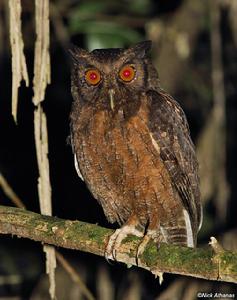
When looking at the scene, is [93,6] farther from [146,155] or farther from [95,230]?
[95,230]

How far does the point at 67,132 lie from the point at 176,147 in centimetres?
211

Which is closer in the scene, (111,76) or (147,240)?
(147,240)

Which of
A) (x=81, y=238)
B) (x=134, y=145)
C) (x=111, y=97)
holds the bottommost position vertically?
(x=81, y=238)

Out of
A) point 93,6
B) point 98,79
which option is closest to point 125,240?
point 98,79

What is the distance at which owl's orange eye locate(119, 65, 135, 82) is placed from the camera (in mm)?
4266

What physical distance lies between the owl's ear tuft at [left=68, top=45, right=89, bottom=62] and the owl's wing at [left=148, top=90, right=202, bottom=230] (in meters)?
0.49

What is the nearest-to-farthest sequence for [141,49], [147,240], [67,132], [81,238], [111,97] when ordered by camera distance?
1. [81,238]
2. [147,240]
3. [111,97]
4. [141,49]
5. [67,132]

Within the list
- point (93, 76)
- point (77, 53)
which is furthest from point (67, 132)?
point (93, 76)

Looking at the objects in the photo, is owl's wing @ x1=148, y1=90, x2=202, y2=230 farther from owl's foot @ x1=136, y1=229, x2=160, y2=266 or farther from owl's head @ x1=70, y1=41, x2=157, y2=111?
owl's foot @ x1=136, y1=229, x2=160, y2=266

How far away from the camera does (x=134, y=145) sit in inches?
159

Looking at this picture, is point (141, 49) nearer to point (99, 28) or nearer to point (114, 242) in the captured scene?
point (99, 28)

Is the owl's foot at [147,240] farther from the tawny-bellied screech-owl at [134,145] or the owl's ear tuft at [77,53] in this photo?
the owl's ear tuft at [77,53]

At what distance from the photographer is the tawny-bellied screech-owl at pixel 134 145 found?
4078 millimetres

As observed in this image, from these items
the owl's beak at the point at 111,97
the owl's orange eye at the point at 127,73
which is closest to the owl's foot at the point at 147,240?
the owl's beak at the point at 111,97
